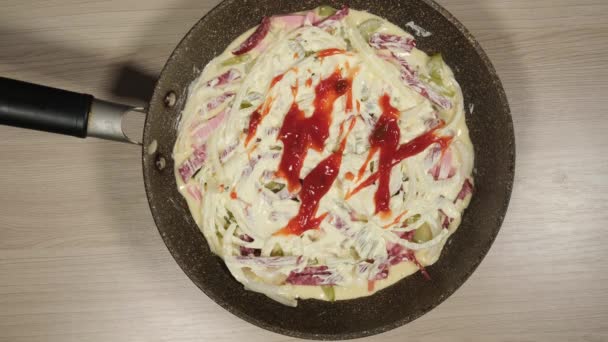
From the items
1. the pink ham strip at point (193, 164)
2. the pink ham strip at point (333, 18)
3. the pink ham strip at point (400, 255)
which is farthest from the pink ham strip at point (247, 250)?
the pink ham strip at point (333, 18)

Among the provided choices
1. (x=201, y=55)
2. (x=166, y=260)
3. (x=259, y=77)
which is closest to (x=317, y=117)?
(x=259, y=77)

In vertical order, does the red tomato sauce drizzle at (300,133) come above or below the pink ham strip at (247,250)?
above

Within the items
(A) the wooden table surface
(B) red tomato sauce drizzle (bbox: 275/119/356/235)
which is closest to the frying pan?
(A) the wooden table surface

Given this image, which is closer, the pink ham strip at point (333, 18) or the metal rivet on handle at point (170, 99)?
the metal rivet on handle at point (170, 99)

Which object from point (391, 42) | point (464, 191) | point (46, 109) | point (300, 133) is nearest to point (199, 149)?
point (300, 133)

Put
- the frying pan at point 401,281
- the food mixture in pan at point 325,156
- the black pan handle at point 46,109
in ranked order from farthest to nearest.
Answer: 1. the food mixture in pan at point 325,156
2. the frying pan at point 401,281
3. the black pan handle at point 46,109

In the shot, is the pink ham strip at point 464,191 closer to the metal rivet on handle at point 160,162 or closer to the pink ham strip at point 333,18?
the pink ham strip at point 333,18
